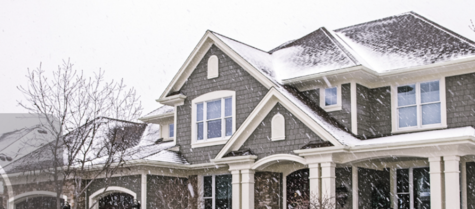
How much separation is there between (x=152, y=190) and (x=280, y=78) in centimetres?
571

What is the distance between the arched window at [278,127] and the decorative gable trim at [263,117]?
1.13 ft

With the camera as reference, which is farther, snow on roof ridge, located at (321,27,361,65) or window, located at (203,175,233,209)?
window, located at (203,175,233,209)

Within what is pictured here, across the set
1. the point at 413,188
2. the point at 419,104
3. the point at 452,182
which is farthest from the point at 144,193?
the point at 452,182

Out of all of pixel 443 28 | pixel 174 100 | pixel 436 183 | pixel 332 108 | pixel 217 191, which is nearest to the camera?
pixel 436 183

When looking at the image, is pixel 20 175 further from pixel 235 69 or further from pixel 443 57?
pixel 443 57

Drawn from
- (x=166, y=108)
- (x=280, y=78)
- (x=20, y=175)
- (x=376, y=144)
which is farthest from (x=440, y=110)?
(x=20, y=175)

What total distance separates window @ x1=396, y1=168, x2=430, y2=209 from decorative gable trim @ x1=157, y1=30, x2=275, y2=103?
4954 millimetres

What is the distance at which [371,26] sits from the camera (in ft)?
69.2

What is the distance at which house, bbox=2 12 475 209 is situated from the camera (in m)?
15.8

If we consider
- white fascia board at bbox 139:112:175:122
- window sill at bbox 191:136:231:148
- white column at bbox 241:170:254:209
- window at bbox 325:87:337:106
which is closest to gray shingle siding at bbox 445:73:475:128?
window at bbox 325:87:337:106

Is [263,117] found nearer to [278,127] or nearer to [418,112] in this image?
[278,127]

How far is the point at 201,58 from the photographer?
20812 mm

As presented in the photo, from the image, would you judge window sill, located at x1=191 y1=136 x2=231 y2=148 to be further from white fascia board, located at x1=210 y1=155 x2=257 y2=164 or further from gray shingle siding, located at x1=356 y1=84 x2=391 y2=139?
gray shingle siding, located at x1=356 y1=84 x2=391 y2=139

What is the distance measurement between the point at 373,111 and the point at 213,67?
5.81 metres
